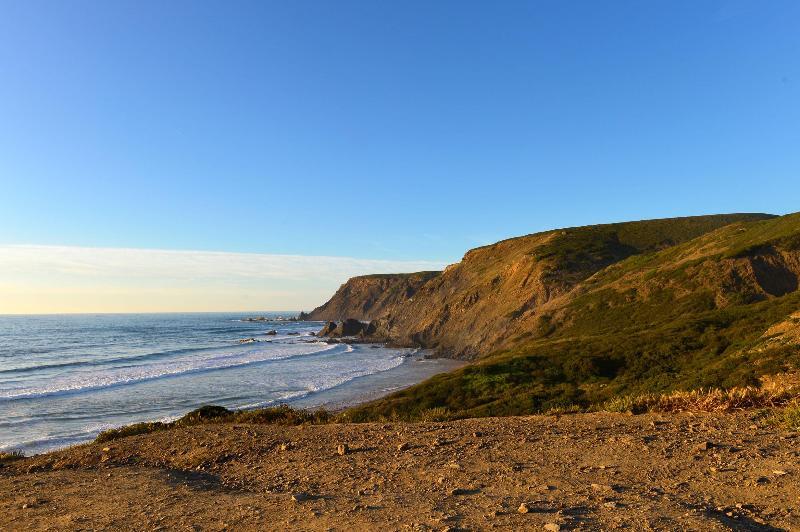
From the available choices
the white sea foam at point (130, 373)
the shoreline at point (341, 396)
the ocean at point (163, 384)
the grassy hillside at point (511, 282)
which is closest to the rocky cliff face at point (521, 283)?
the grassy hillside at point (511, 282)

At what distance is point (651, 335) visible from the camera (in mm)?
32438

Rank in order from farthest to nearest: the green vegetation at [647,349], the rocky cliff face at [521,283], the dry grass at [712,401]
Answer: the rocky cliff face at [521,283] < the green vegetation at [647,349] < the dry grass at [712,401]

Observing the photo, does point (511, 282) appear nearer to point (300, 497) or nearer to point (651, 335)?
point (651, 335)

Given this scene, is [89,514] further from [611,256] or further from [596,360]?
[611,256]

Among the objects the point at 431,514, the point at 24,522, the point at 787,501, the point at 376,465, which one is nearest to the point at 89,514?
the point at 24,522

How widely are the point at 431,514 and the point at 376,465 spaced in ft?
11.7

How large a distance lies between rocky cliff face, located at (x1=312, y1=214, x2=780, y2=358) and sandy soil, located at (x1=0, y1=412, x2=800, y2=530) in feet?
124

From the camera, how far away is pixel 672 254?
58.4 m

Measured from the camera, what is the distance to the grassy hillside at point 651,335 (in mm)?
23281

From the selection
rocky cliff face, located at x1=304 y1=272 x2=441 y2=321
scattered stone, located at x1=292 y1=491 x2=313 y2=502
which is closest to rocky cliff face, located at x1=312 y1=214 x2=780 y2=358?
scattered stone, located at x1=292 y1=491 x2=313 y2=502

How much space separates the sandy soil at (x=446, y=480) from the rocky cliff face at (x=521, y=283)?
37835mm

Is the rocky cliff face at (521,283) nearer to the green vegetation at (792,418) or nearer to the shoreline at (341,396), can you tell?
the shoreline at (341,396)

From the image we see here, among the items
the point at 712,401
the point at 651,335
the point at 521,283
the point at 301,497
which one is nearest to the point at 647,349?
the point at 651,335

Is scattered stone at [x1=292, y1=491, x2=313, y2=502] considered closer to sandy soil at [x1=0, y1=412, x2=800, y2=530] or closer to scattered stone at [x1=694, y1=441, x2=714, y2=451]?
sandy soil at [x1=0, y1=412, x2=800, y2=530]
